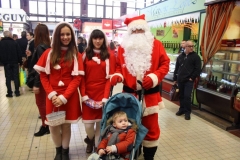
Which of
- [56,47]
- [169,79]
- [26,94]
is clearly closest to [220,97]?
[169,79]

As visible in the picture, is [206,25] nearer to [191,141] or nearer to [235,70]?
[235,70]

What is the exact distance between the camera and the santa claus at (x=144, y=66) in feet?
7.34

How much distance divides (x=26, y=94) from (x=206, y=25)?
192 inches

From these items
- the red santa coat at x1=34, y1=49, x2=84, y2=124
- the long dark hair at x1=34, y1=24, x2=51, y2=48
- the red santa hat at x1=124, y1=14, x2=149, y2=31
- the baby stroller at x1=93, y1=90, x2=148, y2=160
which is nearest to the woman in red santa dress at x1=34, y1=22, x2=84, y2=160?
the red santa coat at x1=34, y1=49, x2=84, y2=124

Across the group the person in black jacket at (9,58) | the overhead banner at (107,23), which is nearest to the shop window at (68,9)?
the overhead banner at (107,23)

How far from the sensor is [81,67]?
2365mm

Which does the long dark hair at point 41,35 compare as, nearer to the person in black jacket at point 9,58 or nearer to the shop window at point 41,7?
the person in black jacket at point 9,58

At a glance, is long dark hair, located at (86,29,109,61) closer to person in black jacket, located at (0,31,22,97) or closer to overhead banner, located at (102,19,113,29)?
person in black jacket, located at (0,31,22,97)

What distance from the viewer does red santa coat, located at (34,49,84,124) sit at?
2.25 metres

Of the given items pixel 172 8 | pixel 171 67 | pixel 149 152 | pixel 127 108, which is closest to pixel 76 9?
pixel 172 8

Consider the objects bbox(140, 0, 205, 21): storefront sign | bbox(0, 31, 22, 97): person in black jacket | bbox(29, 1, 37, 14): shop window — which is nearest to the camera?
bbox(140, 0, 205, 21): storefront sign

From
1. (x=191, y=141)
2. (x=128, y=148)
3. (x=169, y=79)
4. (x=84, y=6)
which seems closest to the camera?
(x=128, y=148)

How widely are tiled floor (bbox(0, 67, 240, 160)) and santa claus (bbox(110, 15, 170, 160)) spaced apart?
0.71m

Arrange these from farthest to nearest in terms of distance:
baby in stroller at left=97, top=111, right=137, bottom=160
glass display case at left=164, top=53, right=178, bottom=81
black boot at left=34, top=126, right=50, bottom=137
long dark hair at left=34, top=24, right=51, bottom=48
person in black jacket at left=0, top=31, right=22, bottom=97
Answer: glass display case at left=164, top=53, right=178, bottom=81 → person in black jacket at left=0, top=31, right=22, bottom=97 → black boot at left=34, top=126, right=50, bottom=137 → long dark hair at left=34, top=24, right=51, bottom=48 → baby in stroller at left=97, top=111, right=137, bottom=160
